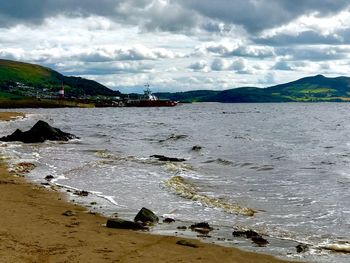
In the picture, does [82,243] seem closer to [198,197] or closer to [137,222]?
[137,222]

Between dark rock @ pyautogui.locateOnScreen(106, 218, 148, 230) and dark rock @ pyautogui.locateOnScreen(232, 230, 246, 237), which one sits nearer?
dark rock @ pyautogui.locateOnScreen(232, 230, 246, 237)

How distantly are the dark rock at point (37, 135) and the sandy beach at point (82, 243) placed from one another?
39.7m

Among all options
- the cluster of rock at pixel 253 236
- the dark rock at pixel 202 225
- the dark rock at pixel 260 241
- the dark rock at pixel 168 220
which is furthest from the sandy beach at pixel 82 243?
the dark rock at pixel 168 220

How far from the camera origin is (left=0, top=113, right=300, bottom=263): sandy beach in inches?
549

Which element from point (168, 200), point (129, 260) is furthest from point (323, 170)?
point (129, 260)

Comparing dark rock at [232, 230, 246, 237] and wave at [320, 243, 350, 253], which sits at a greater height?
dark rock at [232, 230, 246, 237]

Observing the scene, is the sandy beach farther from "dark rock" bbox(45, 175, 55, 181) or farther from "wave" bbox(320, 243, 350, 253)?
"dark rock" bbox(45, 175, 55, 181)

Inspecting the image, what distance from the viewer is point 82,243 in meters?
15.4

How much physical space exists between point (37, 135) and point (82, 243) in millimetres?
46542

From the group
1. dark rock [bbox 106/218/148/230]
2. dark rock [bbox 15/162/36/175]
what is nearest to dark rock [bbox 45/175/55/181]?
dark rock [bbox 15/162/36/175]

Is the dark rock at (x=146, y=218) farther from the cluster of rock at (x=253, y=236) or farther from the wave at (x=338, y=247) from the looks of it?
the wave at (x=338, y=247)

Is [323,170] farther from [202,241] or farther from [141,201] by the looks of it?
[202,241]

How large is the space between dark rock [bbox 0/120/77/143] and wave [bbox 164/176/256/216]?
105 ft

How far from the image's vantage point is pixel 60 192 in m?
25.9
